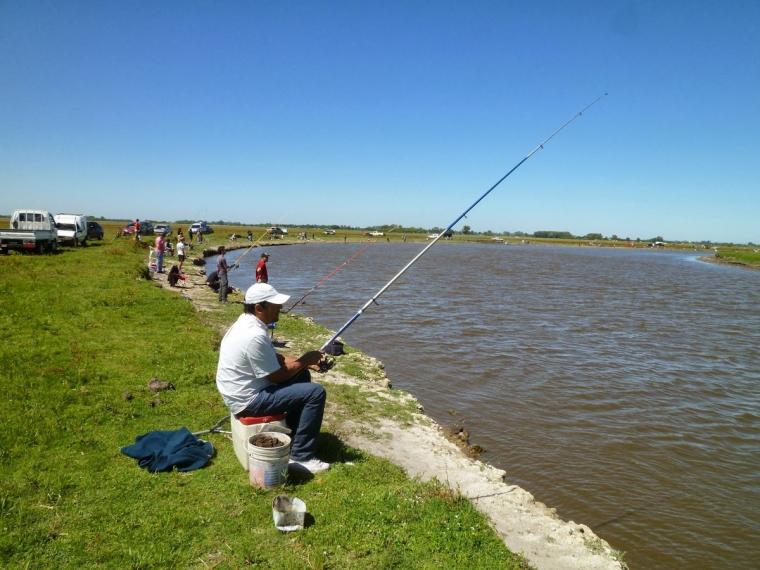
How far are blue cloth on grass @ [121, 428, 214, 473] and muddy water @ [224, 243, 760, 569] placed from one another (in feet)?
16.6

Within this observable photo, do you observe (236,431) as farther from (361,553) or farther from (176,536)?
(361,553)

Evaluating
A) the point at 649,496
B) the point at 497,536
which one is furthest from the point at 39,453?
the point at 649,496

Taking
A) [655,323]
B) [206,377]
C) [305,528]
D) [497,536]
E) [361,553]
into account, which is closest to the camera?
[361,553]

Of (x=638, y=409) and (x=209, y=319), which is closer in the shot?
(x=638, y=409)

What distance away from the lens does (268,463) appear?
545 cm

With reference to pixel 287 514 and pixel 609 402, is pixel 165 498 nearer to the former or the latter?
pixel 287 514

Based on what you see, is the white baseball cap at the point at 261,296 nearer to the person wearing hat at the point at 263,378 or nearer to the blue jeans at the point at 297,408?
the person wearing hat at the point at 263,378

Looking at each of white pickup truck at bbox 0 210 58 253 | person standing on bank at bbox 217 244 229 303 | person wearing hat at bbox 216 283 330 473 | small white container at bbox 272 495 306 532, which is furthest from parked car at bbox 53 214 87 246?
small white container at bbox 272 495 306 532

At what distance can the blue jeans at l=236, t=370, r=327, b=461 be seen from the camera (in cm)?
588

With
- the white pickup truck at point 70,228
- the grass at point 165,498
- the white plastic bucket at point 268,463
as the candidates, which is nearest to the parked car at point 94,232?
the white pickup truck at point 70,228

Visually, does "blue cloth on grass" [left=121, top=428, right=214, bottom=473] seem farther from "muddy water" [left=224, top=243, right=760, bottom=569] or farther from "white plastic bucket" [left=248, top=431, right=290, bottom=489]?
"muddy water" [left=224, top=243, right=760, bottom=569]

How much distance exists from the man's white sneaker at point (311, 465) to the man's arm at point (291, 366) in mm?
1022

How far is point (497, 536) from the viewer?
5281 mm

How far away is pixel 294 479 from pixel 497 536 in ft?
7.89
